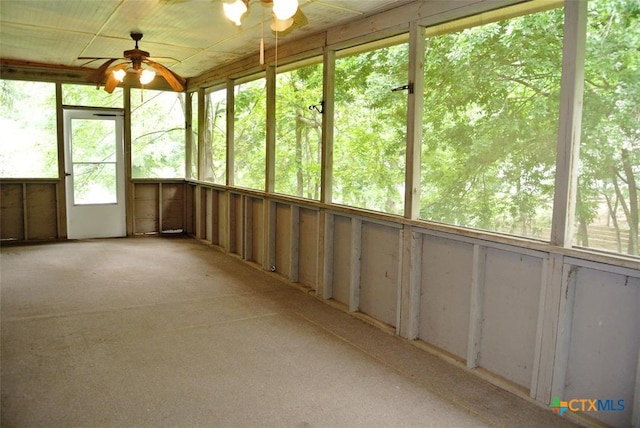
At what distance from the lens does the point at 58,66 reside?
6621 millimetres

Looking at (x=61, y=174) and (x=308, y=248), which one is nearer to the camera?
(x=308, y=248)

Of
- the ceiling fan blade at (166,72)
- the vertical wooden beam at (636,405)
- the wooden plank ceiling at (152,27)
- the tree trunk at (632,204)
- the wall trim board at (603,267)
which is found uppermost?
the wooden plank ceiling at (152,27)

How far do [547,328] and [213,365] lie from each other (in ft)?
6.53

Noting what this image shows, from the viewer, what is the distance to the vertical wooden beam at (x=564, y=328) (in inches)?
93.7

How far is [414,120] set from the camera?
3.25 m

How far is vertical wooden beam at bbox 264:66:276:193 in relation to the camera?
5.03 meters

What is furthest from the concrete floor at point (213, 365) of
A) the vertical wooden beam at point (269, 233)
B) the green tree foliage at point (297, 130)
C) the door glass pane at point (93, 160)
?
the door glass pane at point (93, 160)

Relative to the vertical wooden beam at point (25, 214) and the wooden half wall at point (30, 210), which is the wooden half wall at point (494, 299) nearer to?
the wooden half wall at point (30, 210)

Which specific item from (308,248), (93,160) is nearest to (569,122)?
(308,248)

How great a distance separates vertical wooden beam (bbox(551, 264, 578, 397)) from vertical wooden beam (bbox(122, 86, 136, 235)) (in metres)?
6.64

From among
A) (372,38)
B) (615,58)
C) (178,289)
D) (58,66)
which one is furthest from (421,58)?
(58,66)

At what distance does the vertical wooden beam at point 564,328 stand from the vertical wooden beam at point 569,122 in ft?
0.55

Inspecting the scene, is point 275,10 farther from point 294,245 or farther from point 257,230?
point 257,230

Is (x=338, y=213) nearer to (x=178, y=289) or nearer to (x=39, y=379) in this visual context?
(x=178, y=289)
